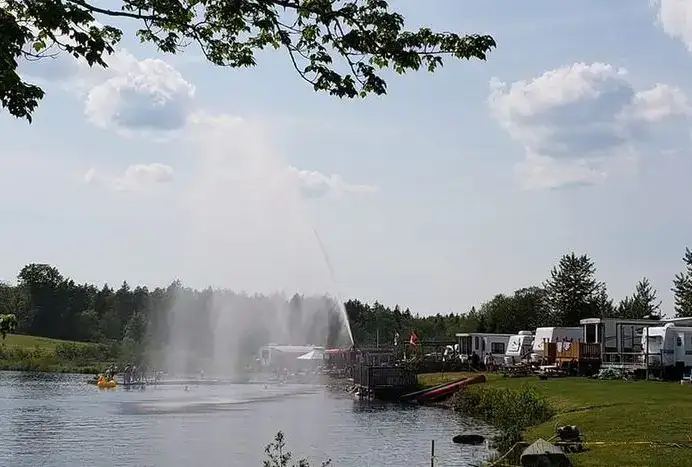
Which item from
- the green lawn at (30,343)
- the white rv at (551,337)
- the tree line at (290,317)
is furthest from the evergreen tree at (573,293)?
the green lawn at (30,343)

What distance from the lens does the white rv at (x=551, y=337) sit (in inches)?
2687

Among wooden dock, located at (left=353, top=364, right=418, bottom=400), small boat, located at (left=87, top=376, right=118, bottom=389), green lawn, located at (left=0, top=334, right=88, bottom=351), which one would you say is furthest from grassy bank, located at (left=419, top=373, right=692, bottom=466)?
green lawn, located at (left=0, top=334, right=88, bottom=351)

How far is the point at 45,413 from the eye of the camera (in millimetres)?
53906

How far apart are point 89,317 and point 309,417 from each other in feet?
449

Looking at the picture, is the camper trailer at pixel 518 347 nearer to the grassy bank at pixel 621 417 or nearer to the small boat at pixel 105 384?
the grassy bank at pixel 621 417

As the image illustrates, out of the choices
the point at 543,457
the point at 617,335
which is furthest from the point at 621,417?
the point at 617,335

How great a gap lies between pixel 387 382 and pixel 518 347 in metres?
13.9

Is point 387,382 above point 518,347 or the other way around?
the other way around

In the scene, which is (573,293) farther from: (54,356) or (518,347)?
(54,356)

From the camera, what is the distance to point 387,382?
69.2 meters

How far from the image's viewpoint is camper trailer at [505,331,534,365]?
7408 cm

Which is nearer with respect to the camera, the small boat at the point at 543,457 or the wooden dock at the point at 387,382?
the small boat at the point at 543,457

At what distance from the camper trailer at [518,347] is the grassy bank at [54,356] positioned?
61.4 metres

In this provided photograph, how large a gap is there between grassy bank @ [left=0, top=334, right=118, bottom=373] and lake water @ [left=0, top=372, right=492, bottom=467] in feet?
159
